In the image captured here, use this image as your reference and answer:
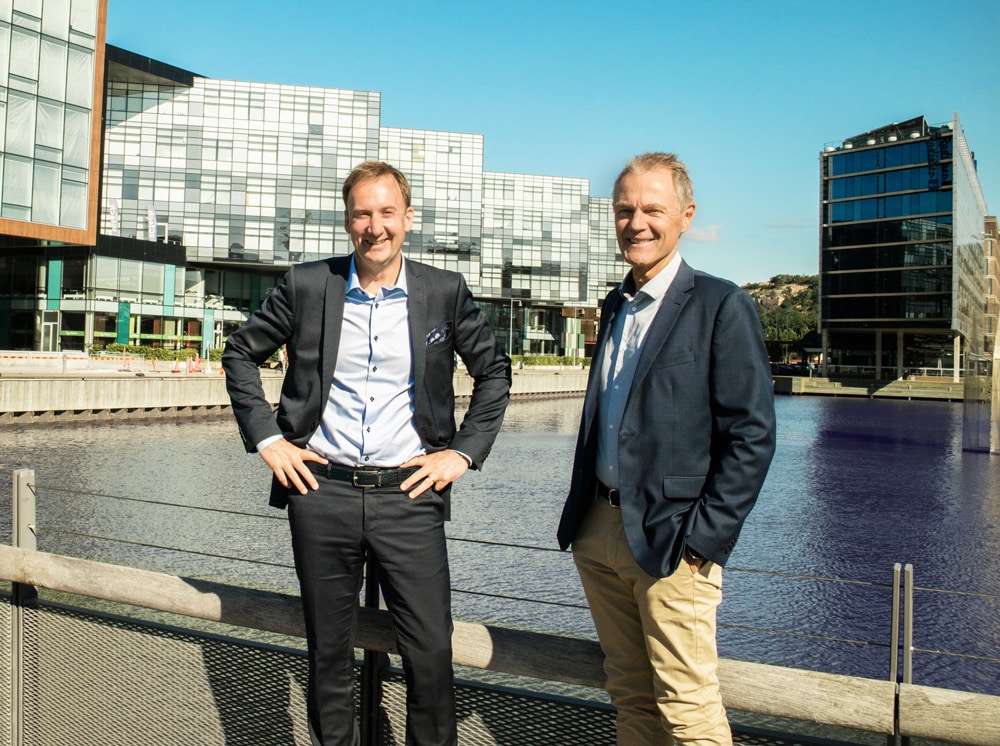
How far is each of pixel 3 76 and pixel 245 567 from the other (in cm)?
3923

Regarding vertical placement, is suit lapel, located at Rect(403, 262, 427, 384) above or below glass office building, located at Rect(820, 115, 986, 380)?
below

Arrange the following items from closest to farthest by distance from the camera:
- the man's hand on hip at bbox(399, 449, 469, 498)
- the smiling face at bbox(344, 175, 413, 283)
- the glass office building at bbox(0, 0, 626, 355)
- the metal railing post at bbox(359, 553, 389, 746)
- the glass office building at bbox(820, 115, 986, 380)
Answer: the man's hand on hip at bbox(399, 449, 469, 498) → the smiling face at bbox(344, 175, 413, 283) → the metal railing post at bbox(359, 553, 389, 746) → the glass office building at bbox(0, 0, 626, 355) → the glass office building at bbox(820, 115, 986, 380)

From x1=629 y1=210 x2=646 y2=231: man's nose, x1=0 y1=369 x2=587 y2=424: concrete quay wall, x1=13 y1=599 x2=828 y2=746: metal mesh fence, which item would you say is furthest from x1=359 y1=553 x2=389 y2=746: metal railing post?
x1=0 y1=369 x2=587 y2=424: concrete quay wall

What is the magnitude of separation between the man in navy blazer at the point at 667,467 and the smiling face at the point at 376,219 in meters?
0.75

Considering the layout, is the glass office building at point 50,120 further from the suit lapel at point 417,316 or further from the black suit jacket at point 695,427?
the black suit jacket at point 695,427

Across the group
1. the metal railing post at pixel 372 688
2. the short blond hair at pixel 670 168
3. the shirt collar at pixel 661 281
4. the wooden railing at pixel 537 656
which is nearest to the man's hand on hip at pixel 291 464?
the metal railing post at pixel 372 688

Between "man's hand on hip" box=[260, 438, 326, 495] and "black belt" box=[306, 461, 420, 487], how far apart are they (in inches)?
2.2

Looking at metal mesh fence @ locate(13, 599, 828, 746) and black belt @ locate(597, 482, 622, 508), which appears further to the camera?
metal mesh fence @ locate(13, 599, 828, 746)

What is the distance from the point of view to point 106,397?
30750mm

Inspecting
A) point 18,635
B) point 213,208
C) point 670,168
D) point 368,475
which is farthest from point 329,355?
point 213,208

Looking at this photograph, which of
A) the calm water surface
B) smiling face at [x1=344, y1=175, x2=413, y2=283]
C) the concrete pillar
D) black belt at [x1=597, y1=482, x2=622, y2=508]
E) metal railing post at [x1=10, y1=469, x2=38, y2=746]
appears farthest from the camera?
the concrete pillar

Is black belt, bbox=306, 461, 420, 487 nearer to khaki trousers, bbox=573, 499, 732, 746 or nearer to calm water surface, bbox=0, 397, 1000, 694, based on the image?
calm water surface, bbox=0, 397, 1000, 694

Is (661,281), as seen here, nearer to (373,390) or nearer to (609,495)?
(609,495)

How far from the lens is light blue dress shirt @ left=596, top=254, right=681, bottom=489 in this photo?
2.76 metres
